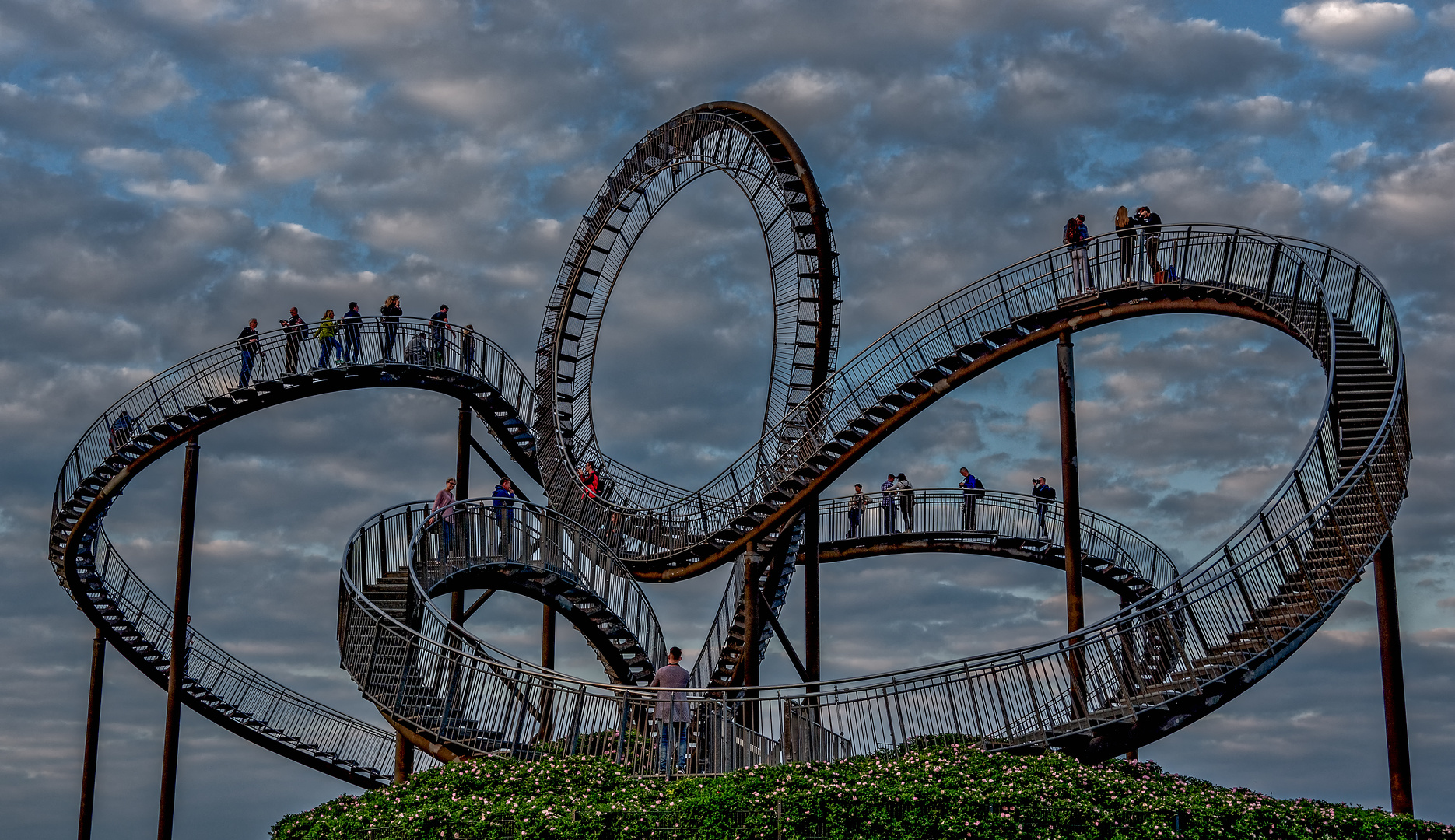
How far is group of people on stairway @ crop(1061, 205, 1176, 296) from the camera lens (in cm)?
2247

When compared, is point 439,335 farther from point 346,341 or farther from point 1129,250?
point 1129,250

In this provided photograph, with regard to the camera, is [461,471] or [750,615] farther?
[461,471]

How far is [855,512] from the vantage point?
3138cm

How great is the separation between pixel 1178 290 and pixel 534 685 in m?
10.9

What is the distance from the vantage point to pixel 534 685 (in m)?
18.7

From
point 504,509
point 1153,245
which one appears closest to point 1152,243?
point 1153,245

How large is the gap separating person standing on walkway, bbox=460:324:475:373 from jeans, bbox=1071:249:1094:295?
511 inches

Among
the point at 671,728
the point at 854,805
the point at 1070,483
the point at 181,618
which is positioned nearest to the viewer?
the point at 854,805

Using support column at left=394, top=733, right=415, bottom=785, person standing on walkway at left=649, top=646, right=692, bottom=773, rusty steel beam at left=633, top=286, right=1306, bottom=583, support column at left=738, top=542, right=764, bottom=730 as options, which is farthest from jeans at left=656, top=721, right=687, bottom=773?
rusty steel beam at left=633, top=286, right=1306, bottom=583

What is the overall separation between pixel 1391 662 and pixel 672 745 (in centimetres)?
908

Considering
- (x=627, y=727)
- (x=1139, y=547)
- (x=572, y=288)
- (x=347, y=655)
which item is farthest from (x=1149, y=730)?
(x=572, y=288)

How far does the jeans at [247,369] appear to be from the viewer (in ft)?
93.5

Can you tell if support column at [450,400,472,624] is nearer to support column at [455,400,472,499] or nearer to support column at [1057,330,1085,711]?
support column at [455,400,472,499]

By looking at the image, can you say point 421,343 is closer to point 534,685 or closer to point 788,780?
point 534,685
